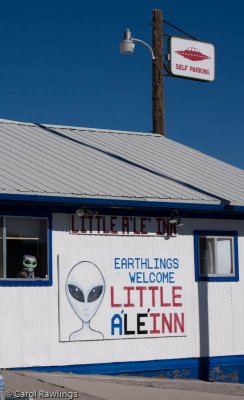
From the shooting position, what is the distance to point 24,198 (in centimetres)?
1672

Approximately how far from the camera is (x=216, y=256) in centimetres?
2003

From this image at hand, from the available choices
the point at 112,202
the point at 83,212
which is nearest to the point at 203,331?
the point at 112,202

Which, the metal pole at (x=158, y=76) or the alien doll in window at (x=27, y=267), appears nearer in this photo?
the alien doll in window at (x=27, y=267)

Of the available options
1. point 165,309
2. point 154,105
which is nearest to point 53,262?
point 165,309

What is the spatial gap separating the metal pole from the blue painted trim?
7200 mm

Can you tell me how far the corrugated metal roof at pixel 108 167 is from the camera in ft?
59.0

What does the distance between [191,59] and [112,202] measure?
1202 cm

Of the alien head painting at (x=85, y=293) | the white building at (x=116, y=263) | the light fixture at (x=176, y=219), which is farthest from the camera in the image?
the light fixture at (x=176, y=219)

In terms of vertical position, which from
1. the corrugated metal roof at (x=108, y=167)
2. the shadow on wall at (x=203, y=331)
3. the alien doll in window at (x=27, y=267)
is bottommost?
the shadow on wall at (x=203, y=331)

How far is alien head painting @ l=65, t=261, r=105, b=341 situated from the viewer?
17.9 m

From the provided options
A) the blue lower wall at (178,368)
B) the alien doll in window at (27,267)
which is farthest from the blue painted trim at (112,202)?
the blue lower wall at (178,368)

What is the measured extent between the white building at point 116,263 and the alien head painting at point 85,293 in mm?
18

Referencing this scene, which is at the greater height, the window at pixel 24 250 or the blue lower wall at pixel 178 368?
the window at pixel 24 250

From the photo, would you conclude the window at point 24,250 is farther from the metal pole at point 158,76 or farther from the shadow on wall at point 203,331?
the metal pole at point 158,76
